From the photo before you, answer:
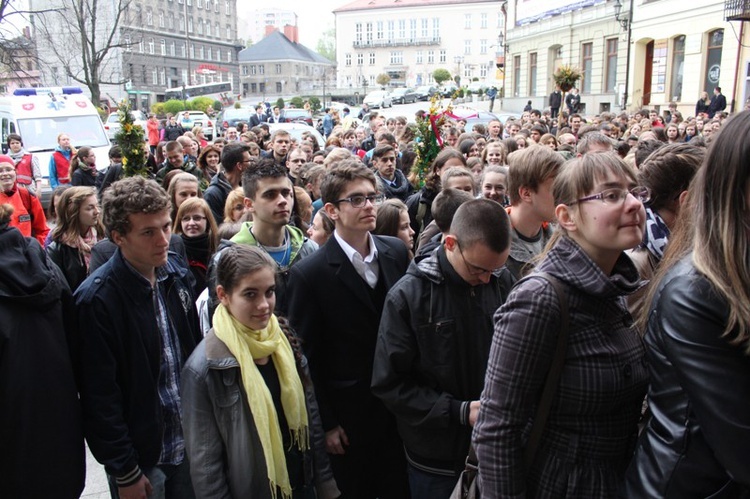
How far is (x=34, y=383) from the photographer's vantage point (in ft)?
8.59

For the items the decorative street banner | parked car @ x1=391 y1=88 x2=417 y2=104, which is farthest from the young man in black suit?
parked car @ x1=391 y1=88 x2=417 y2=104

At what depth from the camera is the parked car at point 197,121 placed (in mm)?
26281

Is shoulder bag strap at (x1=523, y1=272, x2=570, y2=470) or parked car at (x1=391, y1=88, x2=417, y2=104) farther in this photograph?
parked car at (x1=391, y1=88, x2=417, y2=104)

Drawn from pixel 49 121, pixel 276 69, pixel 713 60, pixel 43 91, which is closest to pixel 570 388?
pixel 49 121

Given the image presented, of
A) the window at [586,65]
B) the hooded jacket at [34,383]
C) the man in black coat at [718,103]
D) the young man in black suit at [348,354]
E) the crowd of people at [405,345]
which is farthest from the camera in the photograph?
the window at [586,65]

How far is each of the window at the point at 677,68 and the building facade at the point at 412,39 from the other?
6927cm

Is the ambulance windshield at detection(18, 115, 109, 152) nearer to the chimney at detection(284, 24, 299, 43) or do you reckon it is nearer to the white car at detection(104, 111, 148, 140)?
the white car at detection(104, 111, 148, 140)

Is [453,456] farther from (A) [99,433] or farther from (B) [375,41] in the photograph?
(B) [375,41]

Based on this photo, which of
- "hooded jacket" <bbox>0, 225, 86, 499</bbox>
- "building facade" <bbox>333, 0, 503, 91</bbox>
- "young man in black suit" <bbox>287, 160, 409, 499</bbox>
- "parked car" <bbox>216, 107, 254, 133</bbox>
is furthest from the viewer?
"building facade" <bbox>333, 0, 503, 91</bbox>

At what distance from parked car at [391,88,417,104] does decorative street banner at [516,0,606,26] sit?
12.0 meters

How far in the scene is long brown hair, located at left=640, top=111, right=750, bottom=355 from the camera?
4.99ft

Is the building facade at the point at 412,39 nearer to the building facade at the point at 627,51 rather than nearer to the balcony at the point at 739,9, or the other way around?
the building facade at the point at 627,51

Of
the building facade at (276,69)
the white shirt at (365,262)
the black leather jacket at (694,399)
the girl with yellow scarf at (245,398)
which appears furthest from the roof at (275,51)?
the black leather jacket at (694,399)

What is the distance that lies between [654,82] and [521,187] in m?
28.3
